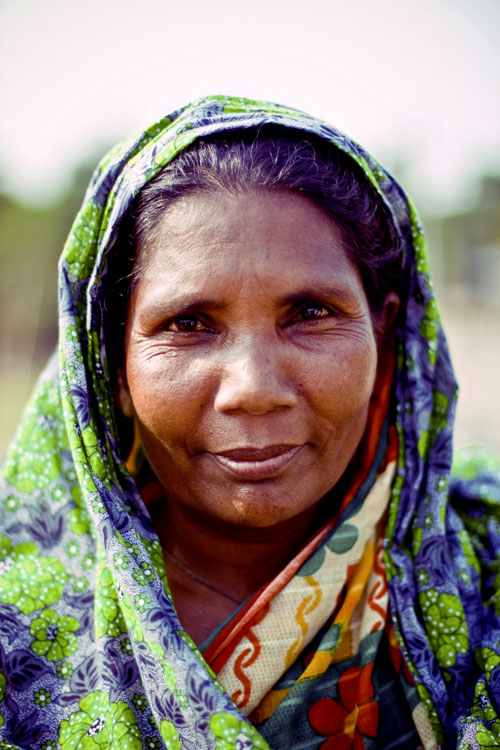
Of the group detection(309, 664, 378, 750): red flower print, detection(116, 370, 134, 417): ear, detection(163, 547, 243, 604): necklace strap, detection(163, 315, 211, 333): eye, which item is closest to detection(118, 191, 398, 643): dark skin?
detection(163, 315, 211, 333): eye

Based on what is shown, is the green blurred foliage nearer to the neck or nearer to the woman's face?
the neck

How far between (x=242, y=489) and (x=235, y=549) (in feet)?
1.14

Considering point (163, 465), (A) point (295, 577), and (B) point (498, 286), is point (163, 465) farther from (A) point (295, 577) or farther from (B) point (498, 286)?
(B) point (498, 286)

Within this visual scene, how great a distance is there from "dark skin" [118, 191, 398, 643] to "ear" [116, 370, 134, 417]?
13 cm

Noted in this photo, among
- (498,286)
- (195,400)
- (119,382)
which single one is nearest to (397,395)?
(195,400)

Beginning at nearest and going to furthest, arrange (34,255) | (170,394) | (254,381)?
1. (254,381)
2. (170,394)
3. (34,255)

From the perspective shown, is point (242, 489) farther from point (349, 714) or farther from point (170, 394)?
point (349, 714)

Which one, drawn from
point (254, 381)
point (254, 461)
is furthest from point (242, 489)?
point (254, 381)

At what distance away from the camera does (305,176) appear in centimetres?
163

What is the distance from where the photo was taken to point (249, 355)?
1.51 meters

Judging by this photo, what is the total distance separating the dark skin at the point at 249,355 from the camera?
1529 millimetres

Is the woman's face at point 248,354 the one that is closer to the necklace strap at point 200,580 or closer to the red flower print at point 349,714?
the necklace strap at point 200,580

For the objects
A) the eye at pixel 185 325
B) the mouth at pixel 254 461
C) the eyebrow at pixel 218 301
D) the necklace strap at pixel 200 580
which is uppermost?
the eyebrow at pixel 218 301

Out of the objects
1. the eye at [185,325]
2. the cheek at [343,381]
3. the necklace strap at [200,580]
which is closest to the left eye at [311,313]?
the cheek at [343,381]
